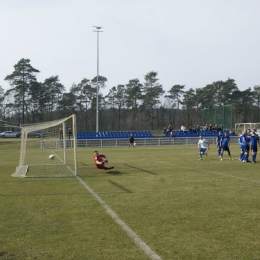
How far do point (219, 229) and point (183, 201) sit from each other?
2664 millimetres

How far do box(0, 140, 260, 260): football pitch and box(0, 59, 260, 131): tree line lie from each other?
2397 inches

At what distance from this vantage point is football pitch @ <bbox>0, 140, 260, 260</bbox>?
5.39 meters

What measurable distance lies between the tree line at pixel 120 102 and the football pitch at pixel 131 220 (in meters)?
60.9

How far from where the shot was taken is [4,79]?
70688 mm

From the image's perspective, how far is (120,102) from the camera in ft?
274

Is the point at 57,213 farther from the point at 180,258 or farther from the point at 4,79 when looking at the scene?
the point at 4,79

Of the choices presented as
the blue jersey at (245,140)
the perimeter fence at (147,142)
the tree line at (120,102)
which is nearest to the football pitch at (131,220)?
the blue jersey at (245,140)

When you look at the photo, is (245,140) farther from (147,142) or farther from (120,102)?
(120,102)

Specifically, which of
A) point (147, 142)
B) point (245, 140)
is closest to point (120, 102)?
point (147, 142)

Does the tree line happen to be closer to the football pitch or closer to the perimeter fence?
the perimeter fence

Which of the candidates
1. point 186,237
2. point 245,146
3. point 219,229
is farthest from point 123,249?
point 245,146

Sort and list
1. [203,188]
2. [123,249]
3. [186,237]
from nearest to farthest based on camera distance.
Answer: [123,249] < [186,237] < [203,188]

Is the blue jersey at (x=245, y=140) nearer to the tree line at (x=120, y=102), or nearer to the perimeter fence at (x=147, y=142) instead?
the perimeter fence at (x=147, y=142)

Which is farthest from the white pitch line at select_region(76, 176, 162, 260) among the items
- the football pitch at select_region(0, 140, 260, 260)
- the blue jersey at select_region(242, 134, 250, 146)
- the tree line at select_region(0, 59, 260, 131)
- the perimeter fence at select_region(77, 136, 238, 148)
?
the tree line at select_region(0, 59, 260, 131)
